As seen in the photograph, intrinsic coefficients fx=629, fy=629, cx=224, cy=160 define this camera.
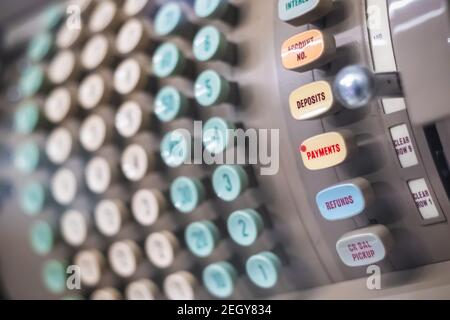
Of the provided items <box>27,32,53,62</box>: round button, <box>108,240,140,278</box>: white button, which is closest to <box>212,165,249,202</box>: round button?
<box>108,240,140,278</box>: white button

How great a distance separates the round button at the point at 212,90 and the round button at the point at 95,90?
0.50 feet

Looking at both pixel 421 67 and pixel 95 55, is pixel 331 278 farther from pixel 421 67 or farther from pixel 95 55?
pixel 95 55

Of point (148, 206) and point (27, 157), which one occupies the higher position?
point (27, 157)

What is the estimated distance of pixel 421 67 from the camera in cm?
44

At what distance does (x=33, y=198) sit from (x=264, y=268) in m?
0.35

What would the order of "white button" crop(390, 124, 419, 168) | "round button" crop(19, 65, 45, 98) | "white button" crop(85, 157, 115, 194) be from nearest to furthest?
"white button" crop(390, 124, 419, 168)
"white button" crop(85, 157, 115, 194)
"round button" crop(19, 65, 45, 98)

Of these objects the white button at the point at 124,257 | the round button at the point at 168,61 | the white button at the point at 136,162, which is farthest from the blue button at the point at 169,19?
the white button at the point at 124,257

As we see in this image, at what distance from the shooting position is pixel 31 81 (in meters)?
0.81

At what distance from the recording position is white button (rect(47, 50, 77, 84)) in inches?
29.7

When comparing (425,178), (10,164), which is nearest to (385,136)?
(425,178)

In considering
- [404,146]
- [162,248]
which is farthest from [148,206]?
[404,146]

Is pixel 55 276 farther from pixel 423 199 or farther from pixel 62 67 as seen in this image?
pixel 423 199

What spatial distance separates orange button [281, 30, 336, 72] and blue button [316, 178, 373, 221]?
0.32ft

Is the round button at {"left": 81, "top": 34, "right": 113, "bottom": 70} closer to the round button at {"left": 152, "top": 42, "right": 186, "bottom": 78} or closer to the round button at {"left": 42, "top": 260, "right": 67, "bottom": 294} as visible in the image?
the round button at {"left": 152, "top": 42, "right": 186, "bottom": 78}
